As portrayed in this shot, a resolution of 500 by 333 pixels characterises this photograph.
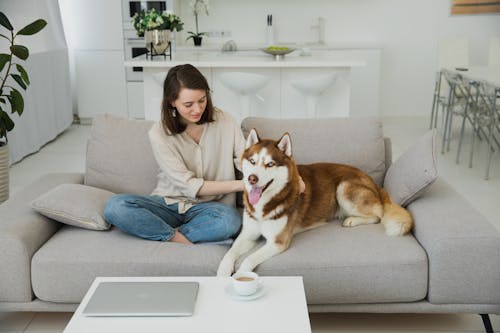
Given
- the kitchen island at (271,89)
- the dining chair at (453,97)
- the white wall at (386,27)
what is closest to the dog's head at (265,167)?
the kitchen island at (271,89)

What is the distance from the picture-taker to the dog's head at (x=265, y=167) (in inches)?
89.0

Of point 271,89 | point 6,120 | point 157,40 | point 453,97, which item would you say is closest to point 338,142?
point 6,120

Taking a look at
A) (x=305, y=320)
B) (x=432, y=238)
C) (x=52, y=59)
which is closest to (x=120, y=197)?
(x=305, y=320)

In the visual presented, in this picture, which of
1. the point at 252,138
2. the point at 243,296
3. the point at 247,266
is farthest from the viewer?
the point at 252,138

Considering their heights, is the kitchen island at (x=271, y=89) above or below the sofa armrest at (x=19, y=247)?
above

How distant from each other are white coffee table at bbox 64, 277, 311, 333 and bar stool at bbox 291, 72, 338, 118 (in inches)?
115

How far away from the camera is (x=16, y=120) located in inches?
209

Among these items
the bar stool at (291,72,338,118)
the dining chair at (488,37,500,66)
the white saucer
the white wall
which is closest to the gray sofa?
the white saucer

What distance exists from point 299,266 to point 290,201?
0.27 m

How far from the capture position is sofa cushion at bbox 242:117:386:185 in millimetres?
2865

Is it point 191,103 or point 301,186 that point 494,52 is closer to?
point 301,186

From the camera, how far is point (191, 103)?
248cm

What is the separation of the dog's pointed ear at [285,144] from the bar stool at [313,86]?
7.85ft

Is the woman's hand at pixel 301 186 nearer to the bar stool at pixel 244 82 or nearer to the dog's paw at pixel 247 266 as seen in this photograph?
the dog's paw at pixel 247 266
